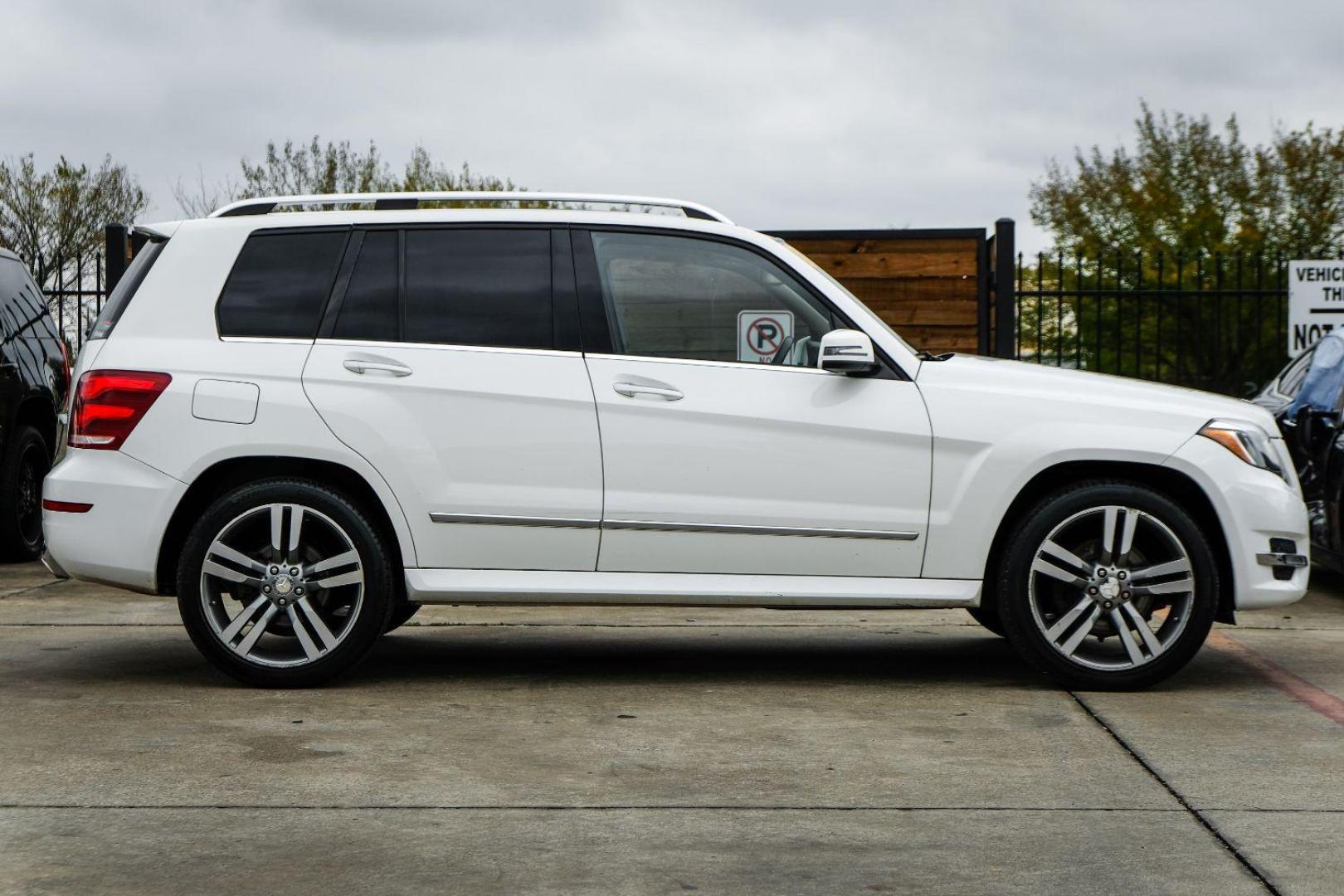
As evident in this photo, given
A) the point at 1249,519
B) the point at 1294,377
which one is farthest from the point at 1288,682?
the point at 1294,377

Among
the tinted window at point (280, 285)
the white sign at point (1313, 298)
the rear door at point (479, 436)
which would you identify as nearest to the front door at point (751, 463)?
the rear door at point (479, 436)

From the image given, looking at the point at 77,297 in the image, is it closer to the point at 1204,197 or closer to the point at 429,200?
the point at 429,200

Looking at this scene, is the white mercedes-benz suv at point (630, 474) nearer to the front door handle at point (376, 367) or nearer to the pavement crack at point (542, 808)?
the front door handle at point (376, 367)

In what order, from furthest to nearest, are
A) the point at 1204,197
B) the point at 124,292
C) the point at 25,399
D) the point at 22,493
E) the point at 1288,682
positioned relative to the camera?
the point at 1204,197 → the point at 22,493 → the point at 25,399 → the point at 1288,682 → the point at 124,292

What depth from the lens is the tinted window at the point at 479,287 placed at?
6.33m

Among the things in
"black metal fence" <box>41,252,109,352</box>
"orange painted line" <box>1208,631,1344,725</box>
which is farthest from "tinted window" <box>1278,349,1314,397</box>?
"black metal fence" <box>41,252,109,352</box>

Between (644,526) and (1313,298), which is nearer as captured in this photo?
(644,526)

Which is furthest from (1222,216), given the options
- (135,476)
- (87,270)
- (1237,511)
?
(135,476)

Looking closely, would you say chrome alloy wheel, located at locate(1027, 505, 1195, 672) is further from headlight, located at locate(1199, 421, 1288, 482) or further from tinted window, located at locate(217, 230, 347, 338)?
tinted window, located at locate(217, 230, 347, 338)

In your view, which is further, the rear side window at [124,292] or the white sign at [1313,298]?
the white sign at [1313,298]

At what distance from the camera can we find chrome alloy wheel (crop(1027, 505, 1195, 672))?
244 inches

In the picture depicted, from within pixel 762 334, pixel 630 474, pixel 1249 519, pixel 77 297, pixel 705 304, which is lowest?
pixel 1249 519

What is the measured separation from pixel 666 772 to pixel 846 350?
5.84 feet

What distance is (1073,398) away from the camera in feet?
20.5
